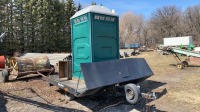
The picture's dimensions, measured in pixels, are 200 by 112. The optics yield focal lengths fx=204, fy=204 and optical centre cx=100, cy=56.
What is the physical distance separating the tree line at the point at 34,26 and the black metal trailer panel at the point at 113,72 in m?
20.8

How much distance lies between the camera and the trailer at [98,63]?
186 inches

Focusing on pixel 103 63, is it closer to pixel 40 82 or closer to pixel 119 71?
pixel 119 71

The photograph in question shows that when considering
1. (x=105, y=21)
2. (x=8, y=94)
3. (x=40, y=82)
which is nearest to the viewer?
(x=105, y=21)

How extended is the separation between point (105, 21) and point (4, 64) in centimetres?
594

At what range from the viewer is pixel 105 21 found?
19.9 feet

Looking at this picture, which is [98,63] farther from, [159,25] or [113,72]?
[159,25]

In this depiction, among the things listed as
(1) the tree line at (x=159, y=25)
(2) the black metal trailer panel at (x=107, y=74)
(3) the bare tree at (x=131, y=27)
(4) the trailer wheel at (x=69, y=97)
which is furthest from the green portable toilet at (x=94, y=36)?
(3) the bare tree at (x=131, y=27)

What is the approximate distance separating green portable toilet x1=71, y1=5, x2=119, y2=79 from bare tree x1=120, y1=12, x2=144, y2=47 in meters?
46.4

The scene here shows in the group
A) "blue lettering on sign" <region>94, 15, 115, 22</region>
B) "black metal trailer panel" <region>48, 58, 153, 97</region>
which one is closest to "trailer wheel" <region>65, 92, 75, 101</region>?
"black metal trailer panel" <region>48, 58, 153, 97</region>

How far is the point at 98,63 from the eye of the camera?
4816 millimetres

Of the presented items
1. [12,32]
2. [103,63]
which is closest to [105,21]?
[103,63]

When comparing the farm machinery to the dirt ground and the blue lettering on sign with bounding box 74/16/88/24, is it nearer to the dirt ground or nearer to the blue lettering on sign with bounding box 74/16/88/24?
the blue lettering on sign with bounding box 74/16/88/24

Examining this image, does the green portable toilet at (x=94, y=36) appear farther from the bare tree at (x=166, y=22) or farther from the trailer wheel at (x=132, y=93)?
A: the bare tree at (x=166, y=22)

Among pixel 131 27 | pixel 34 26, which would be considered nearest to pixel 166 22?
pixel 131 27
